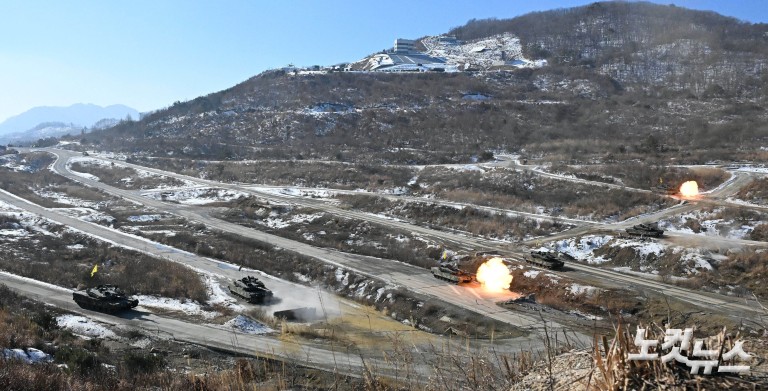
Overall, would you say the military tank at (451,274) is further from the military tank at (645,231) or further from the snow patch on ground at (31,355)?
the snow patch on ground at (31,355)

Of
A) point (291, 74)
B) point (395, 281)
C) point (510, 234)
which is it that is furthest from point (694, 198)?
point (291, 74)

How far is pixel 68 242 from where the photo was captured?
1986 inches

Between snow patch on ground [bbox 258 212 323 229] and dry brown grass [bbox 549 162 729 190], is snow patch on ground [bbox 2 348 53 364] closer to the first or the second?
snow patch on ground [bbox 258 212 323 229]

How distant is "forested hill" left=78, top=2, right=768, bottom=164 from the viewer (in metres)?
98.6

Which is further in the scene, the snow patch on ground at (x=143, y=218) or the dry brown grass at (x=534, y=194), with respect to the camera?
the snow patch on ground at (x=143, y=218)

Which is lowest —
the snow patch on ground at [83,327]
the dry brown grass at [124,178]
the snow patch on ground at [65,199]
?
the snow patch on ground at [83,327]

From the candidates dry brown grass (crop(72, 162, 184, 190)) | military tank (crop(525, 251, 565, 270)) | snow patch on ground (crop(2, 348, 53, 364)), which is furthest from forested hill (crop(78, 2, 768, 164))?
snow patch on ground (crop(2, 348, 53, 364))

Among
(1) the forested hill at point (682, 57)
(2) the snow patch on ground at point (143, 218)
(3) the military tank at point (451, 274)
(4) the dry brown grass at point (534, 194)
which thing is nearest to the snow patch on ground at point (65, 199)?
(2) the snow patch on ground at point (143, 218)

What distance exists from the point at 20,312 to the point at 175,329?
304 inches

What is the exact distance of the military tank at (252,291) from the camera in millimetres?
35594

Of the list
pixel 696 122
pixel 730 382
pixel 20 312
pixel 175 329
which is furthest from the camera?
pixel 696 122

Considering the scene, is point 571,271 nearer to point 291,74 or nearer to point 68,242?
point 68,242

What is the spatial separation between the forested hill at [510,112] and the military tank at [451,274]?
50585 millimetres

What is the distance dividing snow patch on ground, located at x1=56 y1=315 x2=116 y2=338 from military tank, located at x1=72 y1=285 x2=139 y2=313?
197cm
